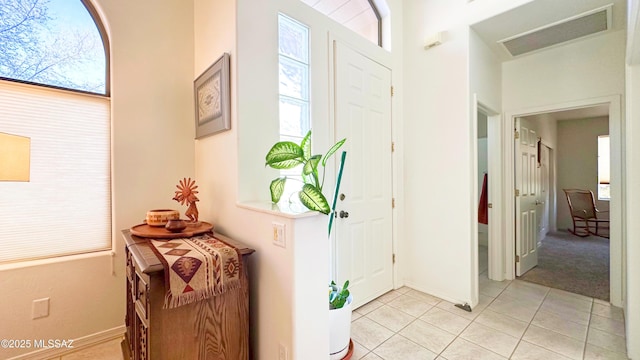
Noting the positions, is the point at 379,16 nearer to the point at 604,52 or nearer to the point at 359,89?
the point at 359,89

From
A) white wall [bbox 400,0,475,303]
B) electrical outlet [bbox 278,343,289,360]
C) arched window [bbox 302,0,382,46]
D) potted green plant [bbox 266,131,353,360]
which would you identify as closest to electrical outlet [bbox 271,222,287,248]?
potted green plant [bbox 266,131,353,360]

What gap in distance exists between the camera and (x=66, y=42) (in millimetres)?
1938

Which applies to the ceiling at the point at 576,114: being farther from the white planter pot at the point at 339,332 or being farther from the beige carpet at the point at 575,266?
the white planter pot at the point at 339,332

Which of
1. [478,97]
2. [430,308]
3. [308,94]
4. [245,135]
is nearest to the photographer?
[245,135]

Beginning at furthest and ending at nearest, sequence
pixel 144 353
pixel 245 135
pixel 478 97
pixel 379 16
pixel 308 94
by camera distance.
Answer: pixel 379 16
pixel 478 97
pixel 308 94
pixel 245 135
pixel 144 353

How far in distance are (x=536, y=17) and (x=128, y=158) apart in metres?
3.68

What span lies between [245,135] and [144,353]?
1280 millimetres

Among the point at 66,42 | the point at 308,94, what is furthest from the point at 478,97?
the point at 66,42

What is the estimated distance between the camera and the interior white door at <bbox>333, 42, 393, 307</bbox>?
2.47m

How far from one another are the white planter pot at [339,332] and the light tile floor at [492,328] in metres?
0.15

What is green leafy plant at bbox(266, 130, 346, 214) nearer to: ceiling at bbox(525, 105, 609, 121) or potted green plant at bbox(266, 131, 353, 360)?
potted green plant at bbox(266, 131, 353, 360)

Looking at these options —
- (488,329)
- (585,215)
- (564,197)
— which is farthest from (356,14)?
(564,197)

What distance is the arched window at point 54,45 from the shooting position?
1772 millimetres

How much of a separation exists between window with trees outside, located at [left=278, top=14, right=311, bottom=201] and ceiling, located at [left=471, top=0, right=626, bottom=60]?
5.62 feet
